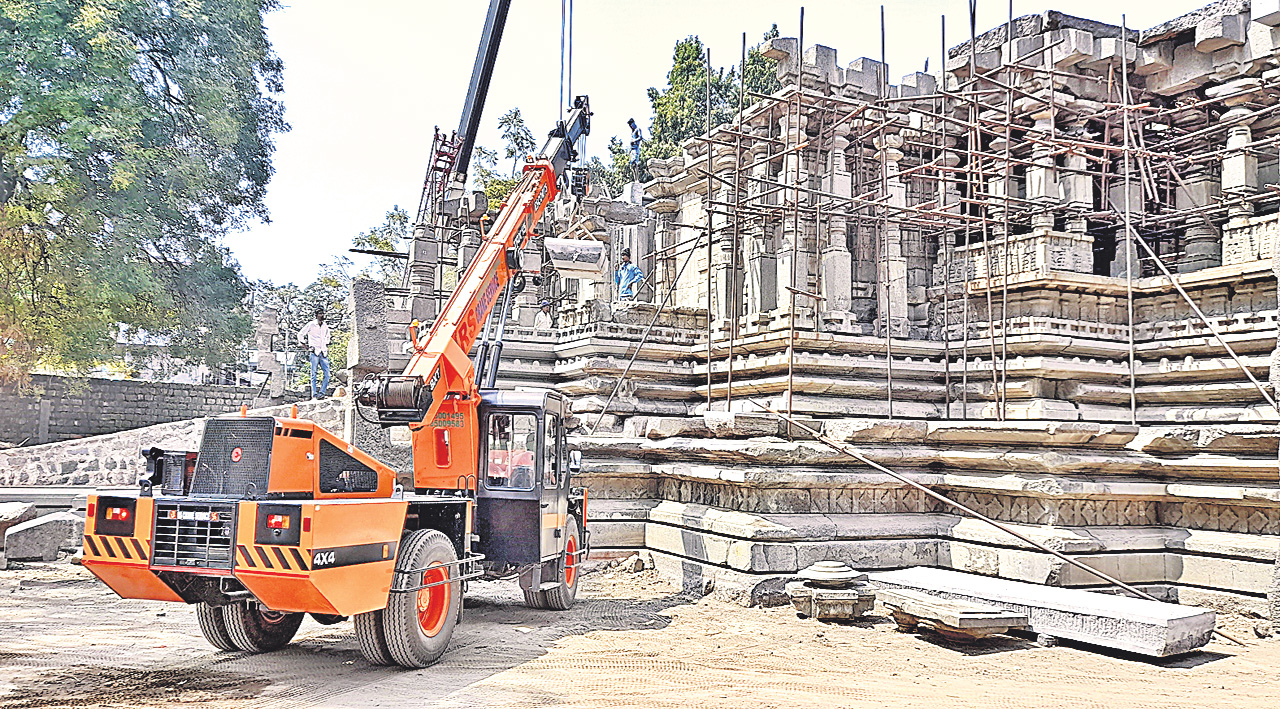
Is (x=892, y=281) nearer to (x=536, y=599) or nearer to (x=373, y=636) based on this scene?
(x=536, y=599)

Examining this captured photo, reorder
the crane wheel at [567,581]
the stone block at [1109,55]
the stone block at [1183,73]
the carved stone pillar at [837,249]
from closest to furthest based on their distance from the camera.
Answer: the crane wheel at [567,581], the carved stone pillar at [837,249], the stone block at [1183,73], the stone block at [1109,55]

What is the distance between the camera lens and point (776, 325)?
44.5ft

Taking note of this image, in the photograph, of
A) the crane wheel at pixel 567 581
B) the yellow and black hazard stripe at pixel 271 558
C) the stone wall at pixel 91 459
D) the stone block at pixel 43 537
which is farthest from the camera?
the stone wall at pixel 91 459

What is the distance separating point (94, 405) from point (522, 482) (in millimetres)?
21784

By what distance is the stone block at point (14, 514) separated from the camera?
12031mm

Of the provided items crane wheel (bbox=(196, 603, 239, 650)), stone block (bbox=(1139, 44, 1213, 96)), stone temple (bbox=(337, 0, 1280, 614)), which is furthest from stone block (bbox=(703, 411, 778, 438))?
stone block (bbox=(1139, 44, 1213, 96))

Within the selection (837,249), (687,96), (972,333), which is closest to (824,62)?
(837,249)

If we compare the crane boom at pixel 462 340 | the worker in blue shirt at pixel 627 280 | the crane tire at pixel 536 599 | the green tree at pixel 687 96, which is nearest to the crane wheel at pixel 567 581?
the crane tire at pixel 536 599

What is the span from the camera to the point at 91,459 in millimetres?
19312

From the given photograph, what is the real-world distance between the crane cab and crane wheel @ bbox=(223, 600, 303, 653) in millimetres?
1667

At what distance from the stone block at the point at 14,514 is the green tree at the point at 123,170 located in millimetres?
11678

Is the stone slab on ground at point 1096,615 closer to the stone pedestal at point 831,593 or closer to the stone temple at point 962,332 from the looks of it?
the stone pedestal at point 831,593

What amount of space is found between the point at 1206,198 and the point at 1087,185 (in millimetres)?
1664

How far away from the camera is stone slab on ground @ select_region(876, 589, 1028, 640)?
752 centimetres
